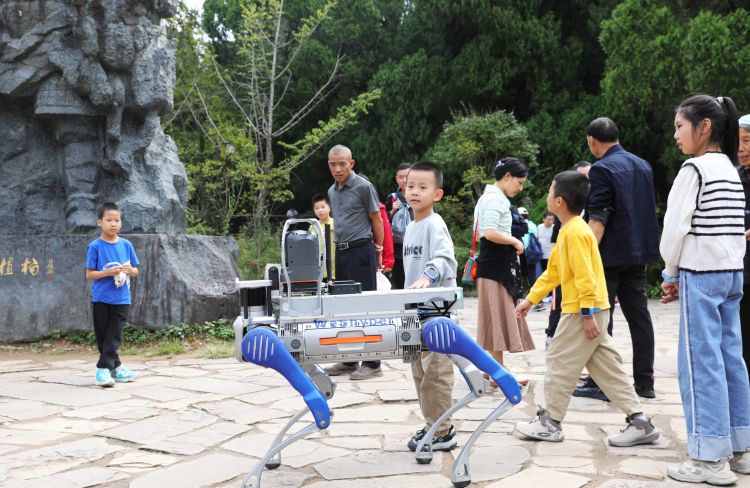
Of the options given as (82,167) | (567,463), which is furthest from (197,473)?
(82,167)

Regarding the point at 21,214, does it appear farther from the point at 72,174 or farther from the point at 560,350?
the point at 560,350

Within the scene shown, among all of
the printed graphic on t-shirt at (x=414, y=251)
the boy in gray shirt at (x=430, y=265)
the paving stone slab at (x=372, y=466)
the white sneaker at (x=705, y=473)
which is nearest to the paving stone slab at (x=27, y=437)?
the paving stone slab at (x=372, y=466)

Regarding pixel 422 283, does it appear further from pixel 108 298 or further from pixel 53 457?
pixel 108 298

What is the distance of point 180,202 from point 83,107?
62.1 inches

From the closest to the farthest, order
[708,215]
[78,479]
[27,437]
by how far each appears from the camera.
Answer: [708,215] < [78,479] < [27,437]

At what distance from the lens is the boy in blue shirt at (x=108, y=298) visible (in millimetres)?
5648

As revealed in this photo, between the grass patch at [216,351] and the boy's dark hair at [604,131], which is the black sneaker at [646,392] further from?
the grass patch at [216,351]

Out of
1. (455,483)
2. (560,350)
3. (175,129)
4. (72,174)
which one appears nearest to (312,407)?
(455,483)

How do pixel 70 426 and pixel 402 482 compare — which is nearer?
pixel 402 482

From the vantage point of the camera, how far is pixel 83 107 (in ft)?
25.4

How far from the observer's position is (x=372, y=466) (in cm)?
354

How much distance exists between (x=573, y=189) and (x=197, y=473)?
2450 millimetres

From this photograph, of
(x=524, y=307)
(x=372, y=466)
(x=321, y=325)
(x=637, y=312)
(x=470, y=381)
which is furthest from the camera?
(x=637, y=312)

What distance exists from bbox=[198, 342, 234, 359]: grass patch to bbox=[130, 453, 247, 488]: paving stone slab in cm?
317
